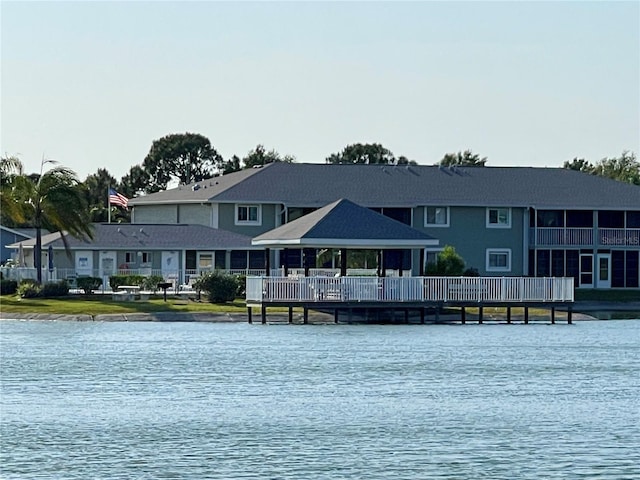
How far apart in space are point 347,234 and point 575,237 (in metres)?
24.7

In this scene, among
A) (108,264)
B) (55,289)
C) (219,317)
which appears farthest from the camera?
(108,264)

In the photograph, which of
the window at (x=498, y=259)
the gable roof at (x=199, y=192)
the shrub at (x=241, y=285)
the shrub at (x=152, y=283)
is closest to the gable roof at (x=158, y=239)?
the gable roof at (x=199, y=192)

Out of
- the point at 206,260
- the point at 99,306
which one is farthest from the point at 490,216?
the point at 99,306

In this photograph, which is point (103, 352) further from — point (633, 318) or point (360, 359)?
point (633, 318)

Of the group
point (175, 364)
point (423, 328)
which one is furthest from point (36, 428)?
point (423, 328)

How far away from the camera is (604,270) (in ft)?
293

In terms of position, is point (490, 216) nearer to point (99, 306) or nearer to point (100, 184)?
point (99, 306)

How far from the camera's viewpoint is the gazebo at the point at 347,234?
67.4 metres

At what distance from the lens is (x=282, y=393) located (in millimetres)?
42094

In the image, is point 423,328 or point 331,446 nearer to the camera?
point 331,446

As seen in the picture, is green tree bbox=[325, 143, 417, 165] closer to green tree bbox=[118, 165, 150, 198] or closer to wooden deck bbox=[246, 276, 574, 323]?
green tree bbox=[118, 165, 150, 198]

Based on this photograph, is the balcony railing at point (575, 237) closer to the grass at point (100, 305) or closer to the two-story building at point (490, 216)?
the two-story building at point (490, 216)

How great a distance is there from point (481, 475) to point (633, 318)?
47923 millimetres

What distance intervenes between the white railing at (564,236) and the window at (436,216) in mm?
4990
